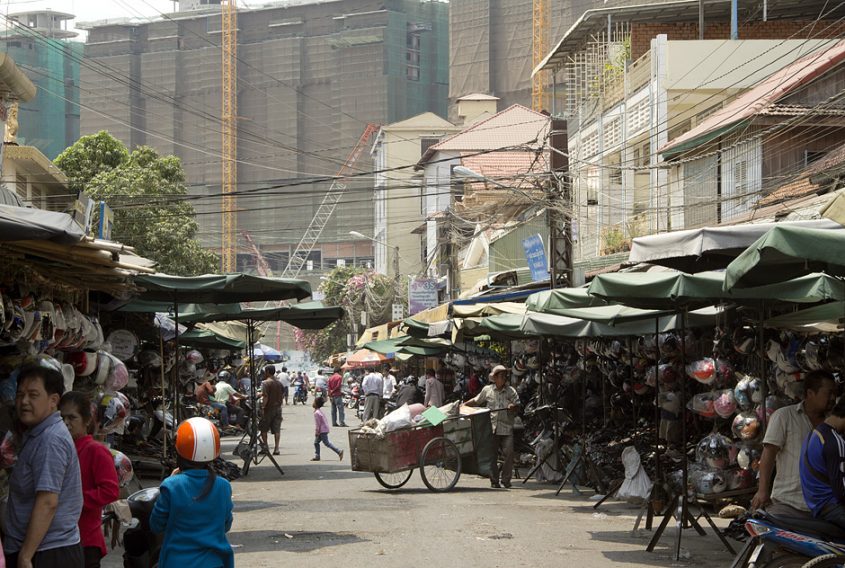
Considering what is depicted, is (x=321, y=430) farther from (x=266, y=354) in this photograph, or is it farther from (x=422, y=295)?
(x=422, y=295)

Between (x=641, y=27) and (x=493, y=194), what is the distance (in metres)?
13.0

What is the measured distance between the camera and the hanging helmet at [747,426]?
10.8 m

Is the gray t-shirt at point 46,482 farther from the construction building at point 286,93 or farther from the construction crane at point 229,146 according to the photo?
the construction crane at point 229,146

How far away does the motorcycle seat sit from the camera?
6.89 m

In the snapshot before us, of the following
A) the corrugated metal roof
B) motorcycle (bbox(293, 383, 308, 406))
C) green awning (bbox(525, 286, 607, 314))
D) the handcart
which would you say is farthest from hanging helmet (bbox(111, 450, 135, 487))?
motorcycle (bbox(293, 383, 308, 406))

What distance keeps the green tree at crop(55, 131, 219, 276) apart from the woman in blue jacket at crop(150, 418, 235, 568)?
1270 inches

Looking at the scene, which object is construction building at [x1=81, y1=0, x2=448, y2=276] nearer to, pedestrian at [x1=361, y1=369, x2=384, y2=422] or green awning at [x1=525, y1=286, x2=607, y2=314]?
pedestrian at [x1=361, y1=369, x2=384, y2=422]

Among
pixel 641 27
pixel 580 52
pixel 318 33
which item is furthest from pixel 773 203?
pixel 318 33

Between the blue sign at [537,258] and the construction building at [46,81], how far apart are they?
45.5 meters

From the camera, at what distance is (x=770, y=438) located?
7.80m

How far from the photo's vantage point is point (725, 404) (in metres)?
11.4

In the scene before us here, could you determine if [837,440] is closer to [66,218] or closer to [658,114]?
[66,218]

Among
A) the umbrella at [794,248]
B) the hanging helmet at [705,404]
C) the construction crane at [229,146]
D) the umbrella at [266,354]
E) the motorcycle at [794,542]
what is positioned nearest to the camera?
the motorcycle at [794,542]

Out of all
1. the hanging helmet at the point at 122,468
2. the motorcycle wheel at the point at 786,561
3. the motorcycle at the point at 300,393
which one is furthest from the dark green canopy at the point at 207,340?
the motorcycle at the point at 300,393
